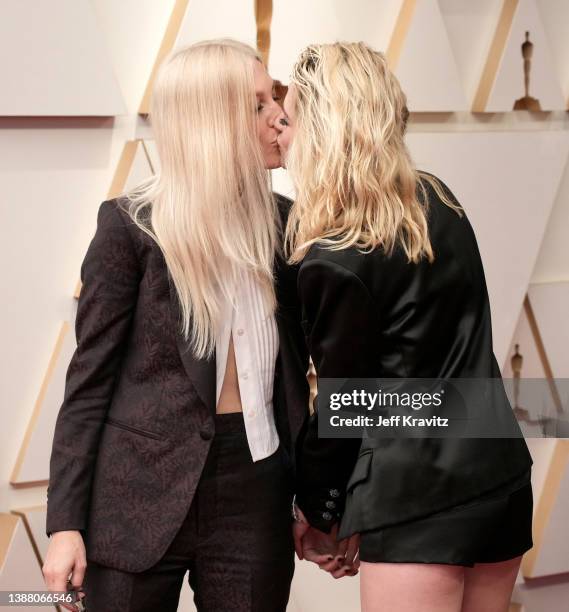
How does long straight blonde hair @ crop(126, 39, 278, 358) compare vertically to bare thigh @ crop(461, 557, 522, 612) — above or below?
above

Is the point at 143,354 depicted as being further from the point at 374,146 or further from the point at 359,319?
the point at 374,146

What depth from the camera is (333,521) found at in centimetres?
168

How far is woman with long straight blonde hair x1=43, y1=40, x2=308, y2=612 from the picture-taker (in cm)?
161

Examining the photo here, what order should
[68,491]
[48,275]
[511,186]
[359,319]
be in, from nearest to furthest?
1. [359,319]
2. [68,491]
3. [48,275]
4. [511,186]

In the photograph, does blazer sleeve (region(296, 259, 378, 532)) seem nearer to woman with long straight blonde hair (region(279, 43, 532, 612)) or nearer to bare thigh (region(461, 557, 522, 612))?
woman with long straight blonde hair (region(279, 43, 532, 612))

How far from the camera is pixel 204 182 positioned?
5.33 feet

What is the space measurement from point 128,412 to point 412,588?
0.53 m

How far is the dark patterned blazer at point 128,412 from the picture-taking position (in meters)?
1.61

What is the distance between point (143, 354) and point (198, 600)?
431 millimetres

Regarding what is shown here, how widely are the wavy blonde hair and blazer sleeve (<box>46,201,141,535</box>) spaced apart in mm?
278

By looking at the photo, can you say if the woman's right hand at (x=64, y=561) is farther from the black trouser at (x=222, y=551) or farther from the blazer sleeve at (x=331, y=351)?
the blazer sleeve at (x=331, y=351)

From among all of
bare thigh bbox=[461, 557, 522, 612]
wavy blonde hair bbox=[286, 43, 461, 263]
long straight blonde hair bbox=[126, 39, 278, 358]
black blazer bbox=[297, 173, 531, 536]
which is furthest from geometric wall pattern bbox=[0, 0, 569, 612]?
bare thigh bbox=[461, 557, 522, 612]

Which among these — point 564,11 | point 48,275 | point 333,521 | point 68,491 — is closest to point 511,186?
point 564,11

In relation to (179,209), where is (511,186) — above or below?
below
